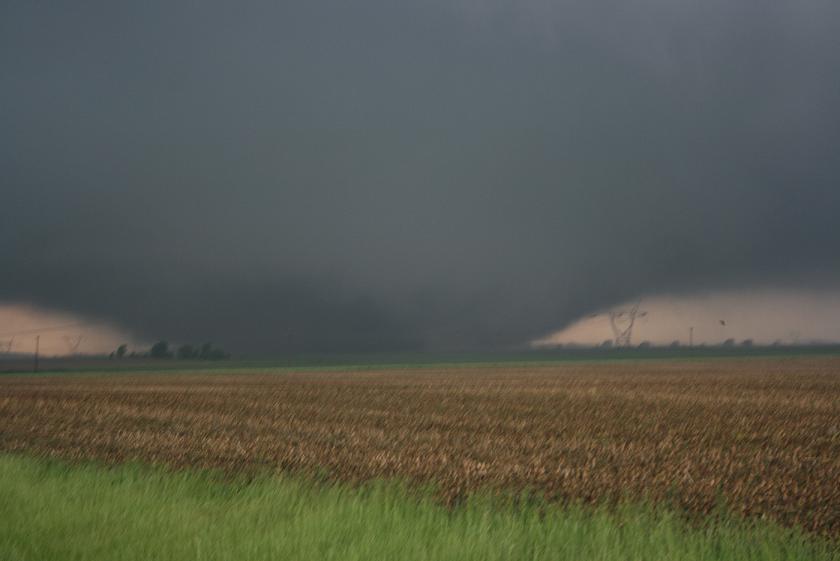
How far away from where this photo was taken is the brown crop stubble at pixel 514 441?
1002cm

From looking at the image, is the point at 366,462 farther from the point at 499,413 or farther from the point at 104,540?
the point at 499,413

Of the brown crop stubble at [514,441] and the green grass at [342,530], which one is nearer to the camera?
the green grass at [342,530]

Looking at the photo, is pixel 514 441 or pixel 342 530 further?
pixel 514 441

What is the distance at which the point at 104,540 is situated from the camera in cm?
700

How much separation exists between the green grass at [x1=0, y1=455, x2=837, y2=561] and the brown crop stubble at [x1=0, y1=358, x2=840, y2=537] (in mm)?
1231

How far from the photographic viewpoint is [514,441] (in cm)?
1568

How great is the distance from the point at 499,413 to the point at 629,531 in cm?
1628

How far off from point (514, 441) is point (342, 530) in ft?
29.8

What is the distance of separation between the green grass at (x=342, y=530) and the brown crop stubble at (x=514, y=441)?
1231 mm

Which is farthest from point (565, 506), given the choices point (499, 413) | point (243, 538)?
point (499, 413)

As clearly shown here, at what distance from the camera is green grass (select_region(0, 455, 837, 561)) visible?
21.0 ft

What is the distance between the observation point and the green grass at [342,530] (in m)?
6.41

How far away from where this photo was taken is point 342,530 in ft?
23.0

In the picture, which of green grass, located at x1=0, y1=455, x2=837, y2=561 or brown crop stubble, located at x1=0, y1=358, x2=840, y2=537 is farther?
brown crop stubble, located at x1=0, y1=358, x2=840, y2=537
